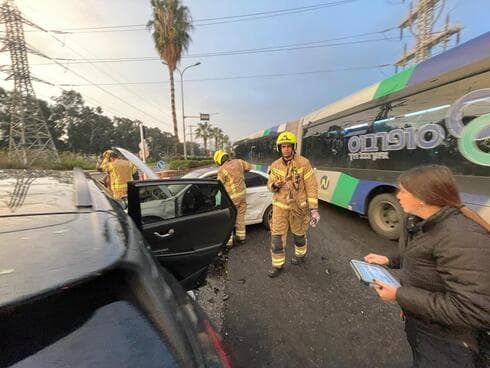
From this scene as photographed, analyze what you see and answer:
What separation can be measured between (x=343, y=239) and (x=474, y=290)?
159 inches

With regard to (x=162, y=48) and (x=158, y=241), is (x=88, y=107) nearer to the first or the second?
(x=162, y=48)

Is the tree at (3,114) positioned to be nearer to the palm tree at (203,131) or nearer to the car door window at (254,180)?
the palm tree at (203,131)

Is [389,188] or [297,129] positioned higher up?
[297,129]

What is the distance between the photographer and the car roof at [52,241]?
76 centimetres

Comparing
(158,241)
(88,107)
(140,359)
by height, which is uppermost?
(88,107)

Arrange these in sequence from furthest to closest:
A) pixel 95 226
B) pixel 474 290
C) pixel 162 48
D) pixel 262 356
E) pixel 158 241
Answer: pixel 162 48, pixel 158 241, pixel 262 356, pixel 95 226, pixel 474 290

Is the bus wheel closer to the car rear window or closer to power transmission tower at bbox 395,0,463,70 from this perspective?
the car rear window

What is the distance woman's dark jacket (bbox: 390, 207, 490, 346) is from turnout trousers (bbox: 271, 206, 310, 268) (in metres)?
2.34

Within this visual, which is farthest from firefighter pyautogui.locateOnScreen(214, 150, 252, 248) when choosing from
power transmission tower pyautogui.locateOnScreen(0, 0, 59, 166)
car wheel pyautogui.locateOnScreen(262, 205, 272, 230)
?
power transmission tower pyautogui.locateOnScreen(0, 0, 59, 166)

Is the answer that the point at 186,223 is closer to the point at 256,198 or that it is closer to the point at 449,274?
the point at 449,274

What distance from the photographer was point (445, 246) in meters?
1.10

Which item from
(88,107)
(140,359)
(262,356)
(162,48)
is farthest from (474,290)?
(88,107)

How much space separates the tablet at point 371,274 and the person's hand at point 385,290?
0.03 metres

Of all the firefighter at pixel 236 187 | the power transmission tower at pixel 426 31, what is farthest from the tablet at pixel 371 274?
the power transmission tower at pixel 426 31
